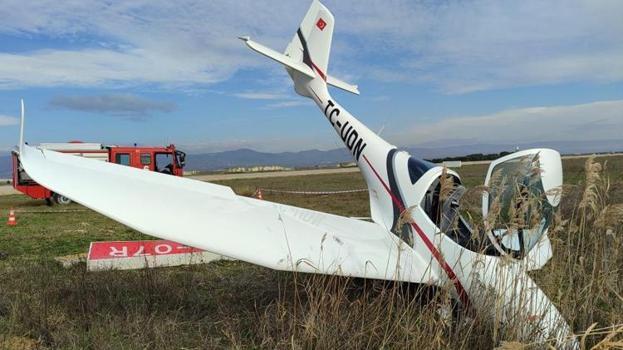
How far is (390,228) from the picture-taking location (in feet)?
19.4

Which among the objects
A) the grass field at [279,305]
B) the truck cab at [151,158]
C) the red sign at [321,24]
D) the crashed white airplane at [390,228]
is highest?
the red sign at [321,24]

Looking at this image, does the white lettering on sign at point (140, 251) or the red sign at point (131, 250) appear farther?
Answer: the white lettering on sign at point (140, 251)

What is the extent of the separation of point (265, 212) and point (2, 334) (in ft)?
8.48

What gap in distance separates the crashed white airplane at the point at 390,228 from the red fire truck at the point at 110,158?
15.4 meters

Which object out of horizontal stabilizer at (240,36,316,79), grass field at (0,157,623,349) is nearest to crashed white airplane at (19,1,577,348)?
grass field at (0,157,623,349)

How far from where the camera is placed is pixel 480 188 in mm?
3531

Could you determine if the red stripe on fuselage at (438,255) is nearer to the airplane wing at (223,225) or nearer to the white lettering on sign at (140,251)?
the airplane wing at (223,225)

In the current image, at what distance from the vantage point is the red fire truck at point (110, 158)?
19.1 meters

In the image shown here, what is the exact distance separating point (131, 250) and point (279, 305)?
395 cm

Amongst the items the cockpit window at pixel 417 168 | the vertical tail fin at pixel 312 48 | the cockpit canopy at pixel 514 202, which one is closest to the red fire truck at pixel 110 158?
the vertical tail fin at pixel 312 48

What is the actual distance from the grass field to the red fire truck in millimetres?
14262

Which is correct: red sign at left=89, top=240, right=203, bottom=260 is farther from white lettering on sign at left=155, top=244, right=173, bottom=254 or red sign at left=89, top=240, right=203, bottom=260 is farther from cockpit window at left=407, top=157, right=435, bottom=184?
cockpit window at left=407, top=157, right=435, bottom=184

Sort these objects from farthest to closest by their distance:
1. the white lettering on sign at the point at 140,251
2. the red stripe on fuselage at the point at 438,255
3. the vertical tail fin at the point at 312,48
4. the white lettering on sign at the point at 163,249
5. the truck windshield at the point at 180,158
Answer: the truck windshield at the point at 180,158 < the vertical tail fin at the point at 312,48 < the white lettering on sign at the point at 163,249 < the white lettering on sign at the point at 140,251 < the red stripe on fuselage at the point at 438,255

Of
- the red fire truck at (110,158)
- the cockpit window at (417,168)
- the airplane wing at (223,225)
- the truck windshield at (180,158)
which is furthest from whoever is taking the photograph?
the truck windshield at (180,158)
